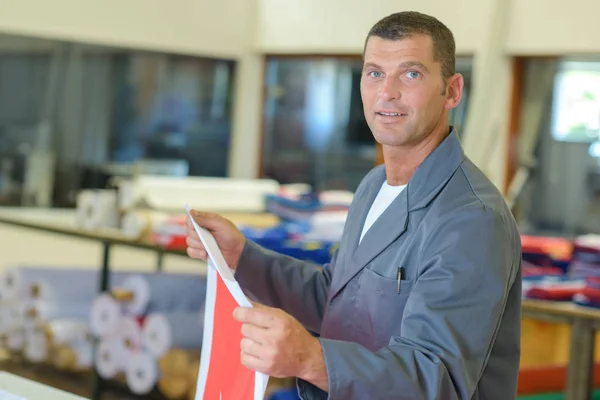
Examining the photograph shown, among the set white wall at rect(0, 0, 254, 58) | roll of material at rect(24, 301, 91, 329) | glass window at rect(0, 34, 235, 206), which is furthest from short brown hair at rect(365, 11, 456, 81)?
glass window at rect(0, 34, 235, 206)

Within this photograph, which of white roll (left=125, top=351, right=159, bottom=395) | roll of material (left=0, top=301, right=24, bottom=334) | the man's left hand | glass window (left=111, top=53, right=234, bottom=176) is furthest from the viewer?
glass window (left=111, top=53, right=234, bottom=176)

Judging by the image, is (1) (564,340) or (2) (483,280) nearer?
(2) (483,280)

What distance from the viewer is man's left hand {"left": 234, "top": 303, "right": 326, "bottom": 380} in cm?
161

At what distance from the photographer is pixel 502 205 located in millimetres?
1906

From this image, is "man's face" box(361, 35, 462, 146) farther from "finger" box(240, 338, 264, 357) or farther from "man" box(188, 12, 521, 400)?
"finger" box(240, 338, 264, 357)

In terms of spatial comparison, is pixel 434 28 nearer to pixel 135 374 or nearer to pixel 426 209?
pixel 426 209

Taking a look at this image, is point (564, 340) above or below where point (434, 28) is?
below

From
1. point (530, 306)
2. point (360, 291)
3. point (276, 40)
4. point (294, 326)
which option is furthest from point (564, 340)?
point (276, 40)

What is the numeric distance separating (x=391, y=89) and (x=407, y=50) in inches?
3.1

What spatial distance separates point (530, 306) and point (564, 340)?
0.79 m

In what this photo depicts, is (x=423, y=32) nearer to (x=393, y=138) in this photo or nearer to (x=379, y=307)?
(x=393, y=138)

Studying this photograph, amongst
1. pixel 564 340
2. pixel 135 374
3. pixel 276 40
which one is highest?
pixel 276 40

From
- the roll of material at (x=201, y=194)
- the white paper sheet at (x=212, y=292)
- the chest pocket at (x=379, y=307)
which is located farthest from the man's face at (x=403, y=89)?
the roll of material at (x=201, y=194)

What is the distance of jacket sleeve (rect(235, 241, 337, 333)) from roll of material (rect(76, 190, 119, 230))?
311cm
